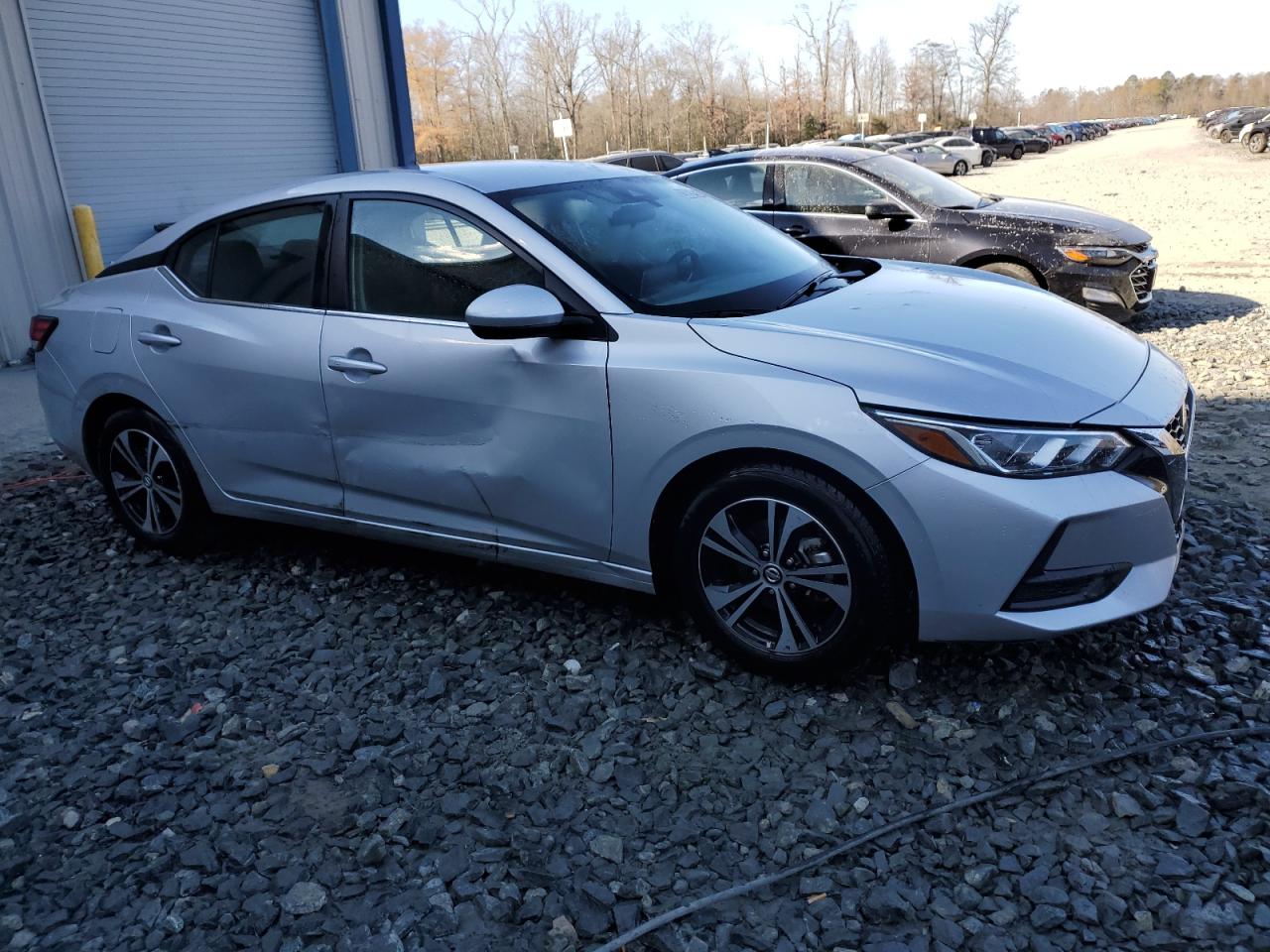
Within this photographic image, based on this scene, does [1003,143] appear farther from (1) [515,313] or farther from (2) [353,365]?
(1) [515,313]

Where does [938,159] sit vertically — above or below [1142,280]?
below

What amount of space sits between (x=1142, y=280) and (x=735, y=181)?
333 cm

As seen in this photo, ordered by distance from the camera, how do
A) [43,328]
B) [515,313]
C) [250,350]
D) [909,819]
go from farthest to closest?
1. [43,328]
2. [250,350]
3. [515,313]
4. [909,819]

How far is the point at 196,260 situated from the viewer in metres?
4.23

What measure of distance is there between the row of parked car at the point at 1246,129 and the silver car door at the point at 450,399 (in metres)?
41.6

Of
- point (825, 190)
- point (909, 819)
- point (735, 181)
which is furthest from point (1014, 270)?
point (909, 819)

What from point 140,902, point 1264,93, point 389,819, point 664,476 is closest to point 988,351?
point 664,476

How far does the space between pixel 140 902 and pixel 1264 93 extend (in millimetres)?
133044

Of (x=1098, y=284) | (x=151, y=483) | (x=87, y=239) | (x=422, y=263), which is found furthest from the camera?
(x=87, y=239)

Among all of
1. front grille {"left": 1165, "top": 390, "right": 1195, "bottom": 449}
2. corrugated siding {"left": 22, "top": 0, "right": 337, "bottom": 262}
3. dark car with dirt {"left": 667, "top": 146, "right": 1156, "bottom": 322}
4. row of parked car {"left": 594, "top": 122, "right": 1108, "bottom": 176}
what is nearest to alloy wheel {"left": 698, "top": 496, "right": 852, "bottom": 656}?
front grille {"left": 1165, "top": 390, "right": 1195, "bottom": 449}

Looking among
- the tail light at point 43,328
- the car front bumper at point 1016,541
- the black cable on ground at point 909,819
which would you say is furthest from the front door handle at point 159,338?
the black cable on ground at point 909,819

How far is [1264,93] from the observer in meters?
108

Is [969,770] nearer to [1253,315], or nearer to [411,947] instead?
[411,947]

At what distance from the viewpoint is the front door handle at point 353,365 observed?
140 inches
